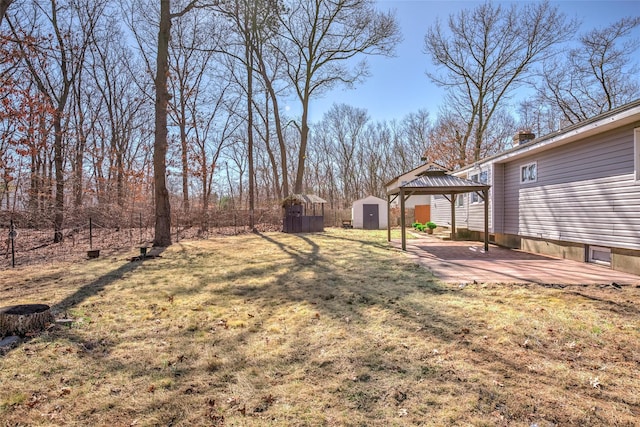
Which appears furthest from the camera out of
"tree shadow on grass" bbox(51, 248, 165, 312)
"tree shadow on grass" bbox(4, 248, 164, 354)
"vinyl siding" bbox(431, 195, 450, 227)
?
"vinyl siding" bbox(431, 195, 450, 227)

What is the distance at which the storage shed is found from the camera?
72.3 ft

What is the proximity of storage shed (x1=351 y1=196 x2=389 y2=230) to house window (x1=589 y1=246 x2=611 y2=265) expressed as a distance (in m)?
14.4

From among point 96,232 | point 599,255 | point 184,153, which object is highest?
point 184,153

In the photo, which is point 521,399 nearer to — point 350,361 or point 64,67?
point 350,361

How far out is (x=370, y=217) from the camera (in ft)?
72.4

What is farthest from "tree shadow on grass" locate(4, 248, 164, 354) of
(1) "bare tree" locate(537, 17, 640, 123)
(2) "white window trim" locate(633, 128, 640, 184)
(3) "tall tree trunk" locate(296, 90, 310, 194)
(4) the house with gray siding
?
(1) "bare tree" locate(537, 17, 640, 123)

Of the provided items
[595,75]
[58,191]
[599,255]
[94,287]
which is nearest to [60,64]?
[58,191]

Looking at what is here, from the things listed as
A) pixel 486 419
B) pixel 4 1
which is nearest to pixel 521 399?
pixel 486 419

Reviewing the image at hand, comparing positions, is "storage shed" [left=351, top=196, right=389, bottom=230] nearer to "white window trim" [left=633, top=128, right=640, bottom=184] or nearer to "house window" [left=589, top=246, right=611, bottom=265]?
"house window" [left=589, top=246, right=611, bottom=265]

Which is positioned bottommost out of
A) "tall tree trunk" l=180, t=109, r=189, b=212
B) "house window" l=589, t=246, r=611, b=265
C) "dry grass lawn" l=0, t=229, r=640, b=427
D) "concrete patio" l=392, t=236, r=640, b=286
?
"dry grass lawn" l=0, t=229, r=640, b=427

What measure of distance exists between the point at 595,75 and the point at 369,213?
16.3 meters

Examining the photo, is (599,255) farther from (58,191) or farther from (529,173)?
(58,191)

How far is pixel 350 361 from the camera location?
3.18 metres

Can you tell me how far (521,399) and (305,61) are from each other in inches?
833
